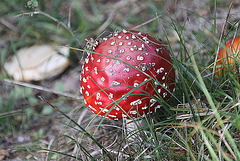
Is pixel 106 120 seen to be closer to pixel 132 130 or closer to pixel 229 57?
pixel 132 130

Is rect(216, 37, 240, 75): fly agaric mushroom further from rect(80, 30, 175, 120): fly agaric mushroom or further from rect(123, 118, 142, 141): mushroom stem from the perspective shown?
rect(123, 118, 142, 141): mushroom stem

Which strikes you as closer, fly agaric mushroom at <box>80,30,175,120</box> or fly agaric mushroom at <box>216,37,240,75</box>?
fly agaric mushroom at <box>216,37,240,75</box>

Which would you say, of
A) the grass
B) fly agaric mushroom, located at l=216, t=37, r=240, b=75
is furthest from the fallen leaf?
fly agaric mushroom, located at l=216, t=37, r=240, b=75

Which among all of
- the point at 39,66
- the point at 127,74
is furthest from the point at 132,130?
the point at 39,66

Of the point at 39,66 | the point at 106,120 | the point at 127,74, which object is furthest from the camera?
the point at 39,66

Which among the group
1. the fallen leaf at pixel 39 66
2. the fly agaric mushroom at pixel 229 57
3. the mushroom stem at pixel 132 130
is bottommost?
the mushroom stem at pixel 132 130

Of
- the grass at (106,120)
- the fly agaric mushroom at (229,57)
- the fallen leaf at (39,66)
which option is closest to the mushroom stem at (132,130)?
the grass at (106,120)

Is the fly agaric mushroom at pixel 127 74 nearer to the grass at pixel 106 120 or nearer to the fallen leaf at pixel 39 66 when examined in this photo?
the grass at pixel 106 120
